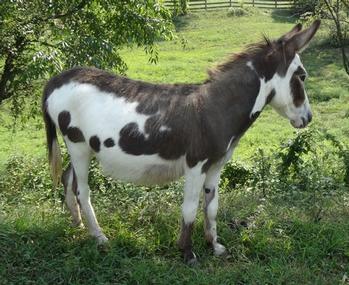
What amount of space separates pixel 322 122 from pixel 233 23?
16.4 metres

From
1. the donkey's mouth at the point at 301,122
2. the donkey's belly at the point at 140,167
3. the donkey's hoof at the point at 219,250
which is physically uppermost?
the donkey's mouth at the point at 301,122

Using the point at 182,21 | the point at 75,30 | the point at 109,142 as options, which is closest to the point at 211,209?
the point at 109,142

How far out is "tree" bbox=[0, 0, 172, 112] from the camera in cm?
719

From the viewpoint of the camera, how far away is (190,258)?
16.0ft

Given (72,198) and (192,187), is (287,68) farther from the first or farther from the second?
(72,198)

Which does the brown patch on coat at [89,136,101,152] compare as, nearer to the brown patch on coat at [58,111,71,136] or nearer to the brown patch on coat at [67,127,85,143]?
the brown patch on coat at [67,127,85,143]

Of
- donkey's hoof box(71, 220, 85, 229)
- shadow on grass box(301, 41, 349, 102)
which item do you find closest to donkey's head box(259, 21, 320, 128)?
donkey's hoof box(71, 220, 85, 229)

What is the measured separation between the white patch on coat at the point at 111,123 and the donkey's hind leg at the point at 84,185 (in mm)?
160

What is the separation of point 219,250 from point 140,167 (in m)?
1.13

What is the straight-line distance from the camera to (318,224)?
5.48m

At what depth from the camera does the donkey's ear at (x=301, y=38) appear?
15.7 feet

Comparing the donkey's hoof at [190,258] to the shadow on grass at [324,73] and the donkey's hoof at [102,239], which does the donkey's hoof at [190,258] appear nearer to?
the donkey's hoof at [102,239]

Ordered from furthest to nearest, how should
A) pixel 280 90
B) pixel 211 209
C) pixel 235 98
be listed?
pixel 211 209 → pixel 280 90 → pixel 235 98

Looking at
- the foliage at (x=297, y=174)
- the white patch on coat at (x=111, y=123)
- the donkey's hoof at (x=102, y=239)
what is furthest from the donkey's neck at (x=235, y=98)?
the foliage at (x=297, y=174)
